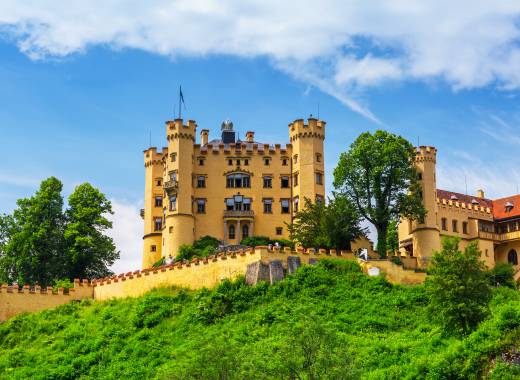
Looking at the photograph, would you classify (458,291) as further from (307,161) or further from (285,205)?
(285,205)

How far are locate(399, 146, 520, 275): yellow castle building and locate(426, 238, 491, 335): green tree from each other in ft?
91.8

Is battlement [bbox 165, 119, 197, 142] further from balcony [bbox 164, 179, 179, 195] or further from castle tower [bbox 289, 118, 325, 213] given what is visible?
castle tower [bbox 289, 118, 325, 213]

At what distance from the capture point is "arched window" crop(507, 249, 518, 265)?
85.7 metres

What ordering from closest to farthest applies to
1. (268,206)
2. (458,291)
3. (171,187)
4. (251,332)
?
(458,291) < (251,332) < (171,187) < (268,206)

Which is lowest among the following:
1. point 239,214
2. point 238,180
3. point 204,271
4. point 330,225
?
point 204,271

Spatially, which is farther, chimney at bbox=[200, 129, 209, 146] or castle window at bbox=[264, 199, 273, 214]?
chimney at bbox=[200, 129, 209, 146]

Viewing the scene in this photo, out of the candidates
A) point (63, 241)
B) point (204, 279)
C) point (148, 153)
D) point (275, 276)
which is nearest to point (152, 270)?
point (204, 279)

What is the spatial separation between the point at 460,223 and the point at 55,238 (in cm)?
3628

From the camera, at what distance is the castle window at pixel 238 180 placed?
85.9 m

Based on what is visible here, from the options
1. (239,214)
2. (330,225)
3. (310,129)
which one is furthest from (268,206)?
(330,225)

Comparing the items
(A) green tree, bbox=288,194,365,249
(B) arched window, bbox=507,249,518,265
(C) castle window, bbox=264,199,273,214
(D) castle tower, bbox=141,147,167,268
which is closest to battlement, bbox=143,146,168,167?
(D) castle tower, bbox=141,147,167,268

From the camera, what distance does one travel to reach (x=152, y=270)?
225 feet

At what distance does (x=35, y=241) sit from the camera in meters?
80.4

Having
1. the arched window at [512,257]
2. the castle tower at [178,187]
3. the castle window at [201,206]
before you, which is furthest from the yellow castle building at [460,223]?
the castle tower at [178,187]
